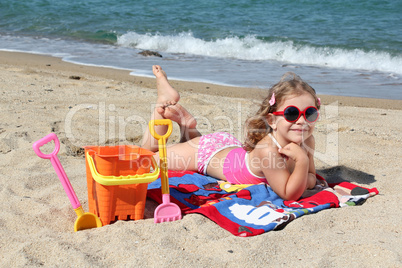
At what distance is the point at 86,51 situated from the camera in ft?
31.1

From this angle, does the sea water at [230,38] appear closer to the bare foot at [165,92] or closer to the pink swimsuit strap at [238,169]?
the bare foot at [165,92]

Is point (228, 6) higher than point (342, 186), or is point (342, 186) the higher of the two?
point (228, 6)

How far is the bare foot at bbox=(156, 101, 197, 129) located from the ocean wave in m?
6.05

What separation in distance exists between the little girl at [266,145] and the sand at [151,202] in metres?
0.31

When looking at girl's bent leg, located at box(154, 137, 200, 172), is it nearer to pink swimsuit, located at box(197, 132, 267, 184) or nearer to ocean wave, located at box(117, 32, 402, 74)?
pink swimsuit, located at box(197, 132, 267, 184)

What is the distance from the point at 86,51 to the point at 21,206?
746cm

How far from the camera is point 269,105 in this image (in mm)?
2902

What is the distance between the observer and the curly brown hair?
2.79 m

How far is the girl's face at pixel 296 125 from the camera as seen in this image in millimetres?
2730

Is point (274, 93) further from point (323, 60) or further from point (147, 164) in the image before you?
point (323, 60)

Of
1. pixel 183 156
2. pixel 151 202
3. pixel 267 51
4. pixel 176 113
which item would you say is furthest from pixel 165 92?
pixel 267 51

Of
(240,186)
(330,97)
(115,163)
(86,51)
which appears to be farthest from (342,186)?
(86,51)

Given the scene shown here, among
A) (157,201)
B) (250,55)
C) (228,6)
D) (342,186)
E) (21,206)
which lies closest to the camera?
(21,206)

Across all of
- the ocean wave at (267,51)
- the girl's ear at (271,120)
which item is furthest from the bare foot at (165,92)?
the ocean wave at (267,51)
